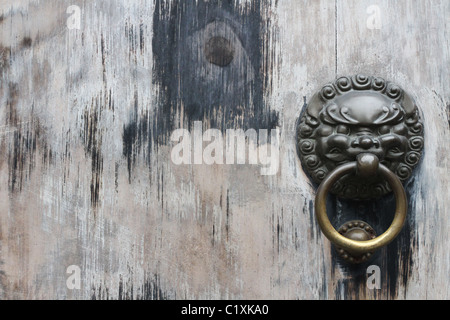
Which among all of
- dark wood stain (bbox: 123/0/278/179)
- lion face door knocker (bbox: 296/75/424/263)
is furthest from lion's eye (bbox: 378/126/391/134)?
dark wood stain (bbox: 123/0/278/179)

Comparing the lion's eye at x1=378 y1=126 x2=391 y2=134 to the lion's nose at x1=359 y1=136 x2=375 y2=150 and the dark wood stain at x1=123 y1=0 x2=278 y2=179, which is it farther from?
the dark wood stain at x1=123 y1=0 x2=278 y2=179

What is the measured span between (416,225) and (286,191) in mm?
163

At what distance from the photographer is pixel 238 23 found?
2.19ft

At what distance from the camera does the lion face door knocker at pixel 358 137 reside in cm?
62

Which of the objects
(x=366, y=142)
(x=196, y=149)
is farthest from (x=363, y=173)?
(x=196, y=149)

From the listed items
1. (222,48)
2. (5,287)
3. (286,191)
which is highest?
(222,48)

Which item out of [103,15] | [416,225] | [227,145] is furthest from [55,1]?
[416,225]

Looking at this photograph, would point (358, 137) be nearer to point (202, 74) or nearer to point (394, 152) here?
point (394, 152)

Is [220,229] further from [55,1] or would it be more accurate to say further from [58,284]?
[55,1]

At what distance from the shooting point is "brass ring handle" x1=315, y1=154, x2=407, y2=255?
1.91ft

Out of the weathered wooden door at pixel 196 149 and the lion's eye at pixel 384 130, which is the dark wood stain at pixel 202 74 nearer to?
the weathered wooden door at pixel 196 149

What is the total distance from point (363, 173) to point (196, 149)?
0.66 ft

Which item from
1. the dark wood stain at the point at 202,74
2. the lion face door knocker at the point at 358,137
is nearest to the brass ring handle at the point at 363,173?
the lion face door knocker at the point at 358,137

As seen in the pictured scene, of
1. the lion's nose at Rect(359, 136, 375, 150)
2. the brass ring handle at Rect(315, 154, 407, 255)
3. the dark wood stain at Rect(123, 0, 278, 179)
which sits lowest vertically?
the brass ring handle at Rect(315, 154, 407, 255)
